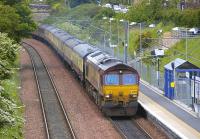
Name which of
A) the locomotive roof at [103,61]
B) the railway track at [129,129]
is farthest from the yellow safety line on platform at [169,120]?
the locomotive roof at [103,61]

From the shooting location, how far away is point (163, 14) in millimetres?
64125

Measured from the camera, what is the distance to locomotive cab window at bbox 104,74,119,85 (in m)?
30.2

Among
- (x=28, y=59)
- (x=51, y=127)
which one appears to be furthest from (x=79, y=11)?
(x=51, y=127)

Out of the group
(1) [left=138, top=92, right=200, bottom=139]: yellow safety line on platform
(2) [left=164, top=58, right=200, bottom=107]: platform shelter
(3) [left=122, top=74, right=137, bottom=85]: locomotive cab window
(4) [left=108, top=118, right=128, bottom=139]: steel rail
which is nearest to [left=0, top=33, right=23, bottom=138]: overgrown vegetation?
(4) [left=108, top=118, right=128, bottom=139]: steel rail

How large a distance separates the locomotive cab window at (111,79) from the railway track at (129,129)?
1987 mm

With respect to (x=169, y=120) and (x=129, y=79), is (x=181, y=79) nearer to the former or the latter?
(x=129, y=79)

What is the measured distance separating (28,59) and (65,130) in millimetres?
37906

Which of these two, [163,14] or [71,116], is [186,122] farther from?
[163,14]

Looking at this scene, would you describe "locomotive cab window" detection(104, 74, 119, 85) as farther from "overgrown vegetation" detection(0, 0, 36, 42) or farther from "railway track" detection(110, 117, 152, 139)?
"overgrown vegetation" detection(0, 0, 36, 42)

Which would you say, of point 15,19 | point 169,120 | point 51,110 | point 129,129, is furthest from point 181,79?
point 15,19

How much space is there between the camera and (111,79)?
30266 millimetres

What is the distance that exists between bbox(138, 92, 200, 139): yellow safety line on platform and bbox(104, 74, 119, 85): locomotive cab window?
2191 millimetres

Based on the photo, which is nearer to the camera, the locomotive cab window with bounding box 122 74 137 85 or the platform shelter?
the locomotive cab window with bounding box 122 74 137 85

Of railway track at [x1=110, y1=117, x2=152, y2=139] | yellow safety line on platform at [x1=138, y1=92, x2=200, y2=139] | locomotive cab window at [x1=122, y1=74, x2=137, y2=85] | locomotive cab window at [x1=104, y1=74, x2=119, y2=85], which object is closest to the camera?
yellow safety line on platform at [x1=138, y1=92, x2=200, y2=139]
